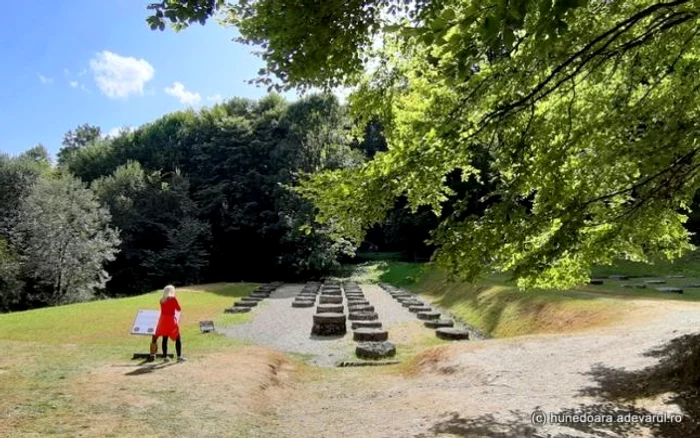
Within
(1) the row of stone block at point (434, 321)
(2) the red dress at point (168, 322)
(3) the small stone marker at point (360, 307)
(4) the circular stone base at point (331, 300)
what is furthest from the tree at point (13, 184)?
(2) the red dress at point (168, 322)

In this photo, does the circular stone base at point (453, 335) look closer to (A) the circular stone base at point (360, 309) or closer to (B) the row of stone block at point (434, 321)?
(B) the row of stone block at point (434, 321)

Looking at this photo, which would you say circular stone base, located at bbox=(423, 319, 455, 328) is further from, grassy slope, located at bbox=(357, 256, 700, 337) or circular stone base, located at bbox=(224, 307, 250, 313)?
circular stone base, located at bbox=(224, 307, 250, 313)

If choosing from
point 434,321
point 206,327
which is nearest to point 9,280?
point 206,327

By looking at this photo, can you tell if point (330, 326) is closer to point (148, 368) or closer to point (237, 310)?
point (237, 310)

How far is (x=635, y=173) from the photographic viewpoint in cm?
694

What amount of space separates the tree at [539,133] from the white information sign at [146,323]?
5.79 m

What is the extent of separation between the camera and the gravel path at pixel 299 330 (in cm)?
1352

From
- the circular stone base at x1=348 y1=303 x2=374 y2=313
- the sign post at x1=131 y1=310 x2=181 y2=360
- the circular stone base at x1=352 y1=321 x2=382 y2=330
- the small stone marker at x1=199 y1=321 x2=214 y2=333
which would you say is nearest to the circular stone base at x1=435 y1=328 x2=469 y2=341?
the circular stone base at x1=352 y1=321 x2=382 y2=330

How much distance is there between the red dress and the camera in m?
10.5

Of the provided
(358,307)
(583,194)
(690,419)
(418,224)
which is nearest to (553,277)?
(583,194)

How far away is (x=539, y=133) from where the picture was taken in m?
6.88

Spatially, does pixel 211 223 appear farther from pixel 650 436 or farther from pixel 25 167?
pixel 650 436

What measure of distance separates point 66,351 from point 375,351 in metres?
6.89

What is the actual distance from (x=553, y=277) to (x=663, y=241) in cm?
189
